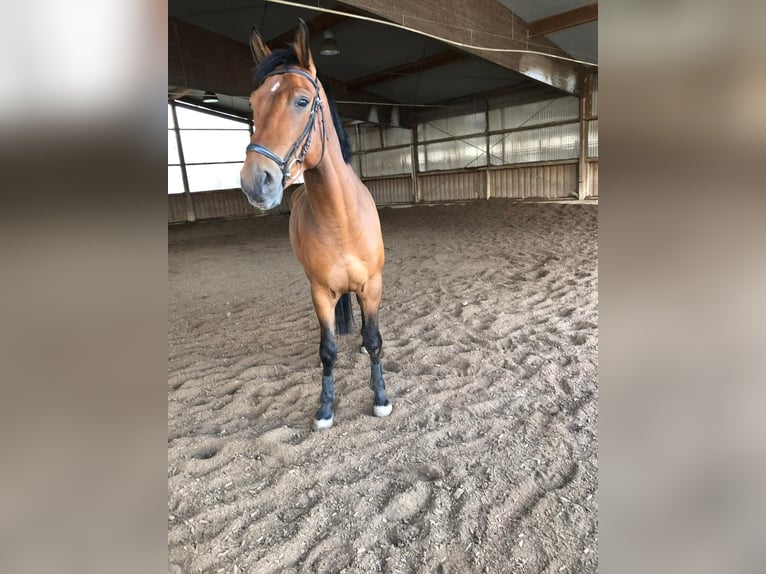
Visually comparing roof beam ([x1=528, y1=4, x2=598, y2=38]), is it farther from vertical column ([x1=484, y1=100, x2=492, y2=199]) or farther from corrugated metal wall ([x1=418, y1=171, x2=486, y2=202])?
corrugated metal wall ([x1=418, y1=171, x2=486, y2=202])

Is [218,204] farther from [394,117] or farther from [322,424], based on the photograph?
[322,424]

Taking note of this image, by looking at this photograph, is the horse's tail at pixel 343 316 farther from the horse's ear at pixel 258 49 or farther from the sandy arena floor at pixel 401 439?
the horse's ear at pixel 258 49

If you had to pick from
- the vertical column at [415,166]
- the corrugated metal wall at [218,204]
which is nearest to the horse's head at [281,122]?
the corrugated metal wall at [218,204]

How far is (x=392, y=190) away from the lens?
61.4ft

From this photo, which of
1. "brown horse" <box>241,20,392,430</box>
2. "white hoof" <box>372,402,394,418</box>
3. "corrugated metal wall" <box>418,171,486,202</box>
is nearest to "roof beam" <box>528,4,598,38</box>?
"corrugated metal wall" <box>418,171,486,202</box>

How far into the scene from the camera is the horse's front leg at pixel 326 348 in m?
2.44

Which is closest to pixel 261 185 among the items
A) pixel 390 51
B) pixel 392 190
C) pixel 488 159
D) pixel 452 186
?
pixel 390 51

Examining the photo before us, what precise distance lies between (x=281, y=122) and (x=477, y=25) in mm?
7618

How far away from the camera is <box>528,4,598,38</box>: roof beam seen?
7.88 meters
